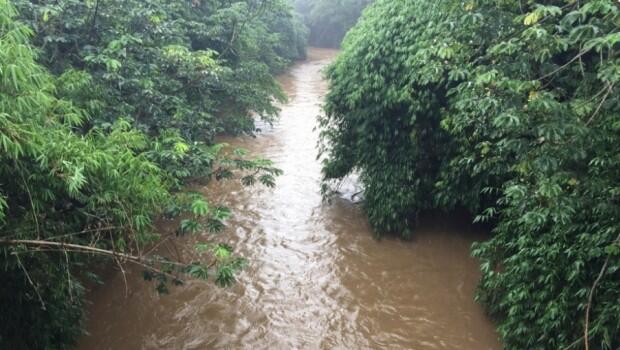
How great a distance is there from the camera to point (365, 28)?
808 cm

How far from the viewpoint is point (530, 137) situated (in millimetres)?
4969

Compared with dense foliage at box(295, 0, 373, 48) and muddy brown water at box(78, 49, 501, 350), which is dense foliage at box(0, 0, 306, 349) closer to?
muddy brown water at box(78, 49, 501, 350)

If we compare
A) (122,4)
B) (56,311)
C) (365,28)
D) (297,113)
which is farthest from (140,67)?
(297,113)

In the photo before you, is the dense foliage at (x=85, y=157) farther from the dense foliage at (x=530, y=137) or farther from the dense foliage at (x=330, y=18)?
the dense foliage at (x=330, y=18)

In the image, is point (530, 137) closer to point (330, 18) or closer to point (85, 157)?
point (85, 157)

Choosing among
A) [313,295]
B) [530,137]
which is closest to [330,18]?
[313,295]

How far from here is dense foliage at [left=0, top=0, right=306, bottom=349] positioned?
340cm

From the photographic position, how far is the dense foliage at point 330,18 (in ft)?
106

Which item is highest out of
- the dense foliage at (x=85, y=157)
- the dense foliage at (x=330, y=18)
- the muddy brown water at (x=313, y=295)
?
the dense foliage at (x=330, y=18)

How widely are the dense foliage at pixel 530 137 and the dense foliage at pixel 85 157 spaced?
2.55 meters

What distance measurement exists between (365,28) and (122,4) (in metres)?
4.02

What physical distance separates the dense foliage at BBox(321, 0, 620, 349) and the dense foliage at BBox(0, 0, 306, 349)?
255cm

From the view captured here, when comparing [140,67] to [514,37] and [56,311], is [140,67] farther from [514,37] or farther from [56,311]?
[514,37]

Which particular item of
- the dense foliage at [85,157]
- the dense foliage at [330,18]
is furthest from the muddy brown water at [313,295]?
the dense foliage at [330,18]
